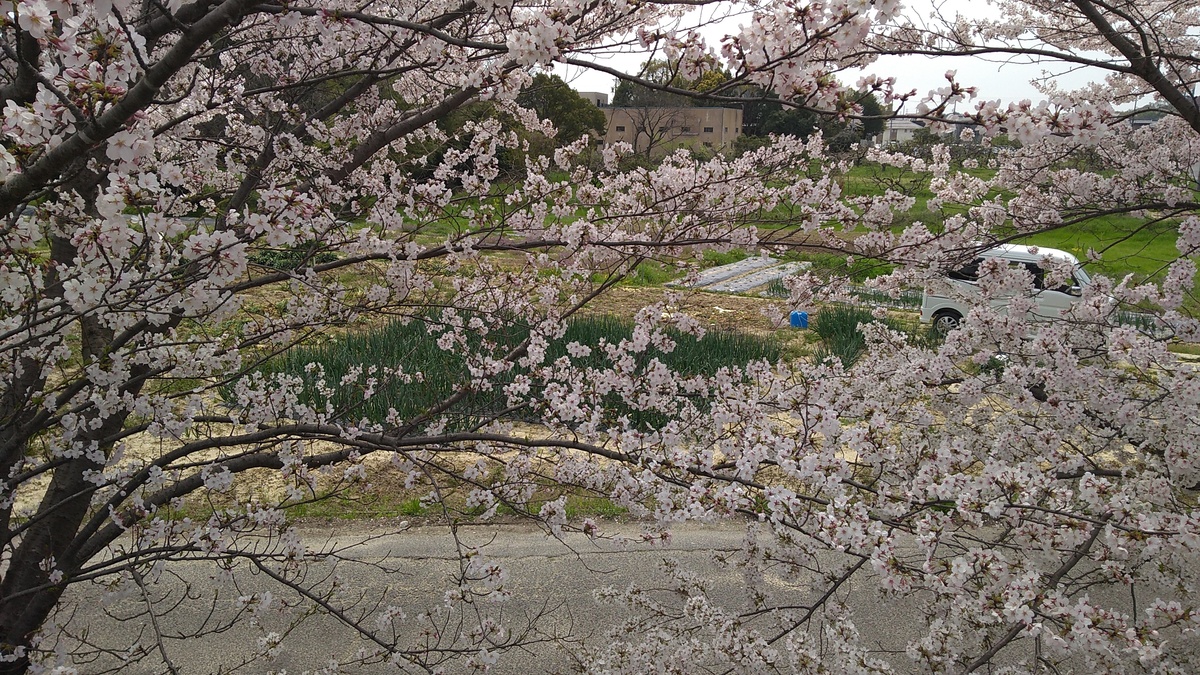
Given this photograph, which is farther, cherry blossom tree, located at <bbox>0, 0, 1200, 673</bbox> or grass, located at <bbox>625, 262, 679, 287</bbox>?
grass, located at <bbox>625, 262, 679, 287</bbox>

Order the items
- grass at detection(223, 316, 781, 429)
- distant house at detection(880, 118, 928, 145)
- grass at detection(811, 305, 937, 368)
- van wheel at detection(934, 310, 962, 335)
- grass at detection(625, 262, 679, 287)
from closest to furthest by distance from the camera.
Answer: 1. distant house at detection(880, 118, 928, 145)
2. grass at detection(223, 316, 781, 429)
3. grass at detection(811, 305, 937, 368)
4. van wheel at detection(934, 310, 962, 335)
5. grass at detection(625, 262, 679, 287)

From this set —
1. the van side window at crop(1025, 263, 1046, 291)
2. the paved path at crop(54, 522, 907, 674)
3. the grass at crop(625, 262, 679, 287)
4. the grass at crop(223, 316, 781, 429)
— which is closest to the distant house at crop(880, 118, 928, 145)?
the van side window at crop(1025, 263, 1046, 291)

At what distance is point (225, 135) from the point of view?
4.01 meters

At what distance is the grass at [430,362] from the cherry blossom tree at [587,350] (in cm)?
123

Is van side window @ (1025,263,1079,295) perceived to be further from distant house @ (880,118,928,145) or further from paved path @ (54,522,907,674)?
paved path @ (54,522,907,674)

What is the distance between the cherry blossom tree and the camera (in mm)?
1868

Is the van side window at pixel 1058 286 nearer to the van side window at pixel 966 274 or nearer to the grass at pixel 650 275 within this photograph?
the van side window at pixel 966 274

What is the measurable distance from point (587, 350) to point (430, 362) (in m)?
2.56

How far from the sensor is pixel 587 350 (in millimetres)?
3855

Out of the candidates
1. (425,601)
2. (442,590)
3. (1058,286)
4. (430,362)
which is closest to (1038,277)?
(1058,286)

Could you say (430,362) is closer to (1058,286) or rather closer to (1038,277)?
(1058,286)

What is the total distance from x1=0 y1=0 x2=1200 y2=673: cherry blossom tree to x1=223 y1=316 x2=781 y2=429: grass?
1230 mm

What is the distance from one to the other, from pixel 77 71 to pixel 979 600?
8.11 feet

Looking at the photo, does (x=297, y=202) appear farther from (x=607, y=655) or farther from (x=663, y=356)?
(x=663, y=356)
